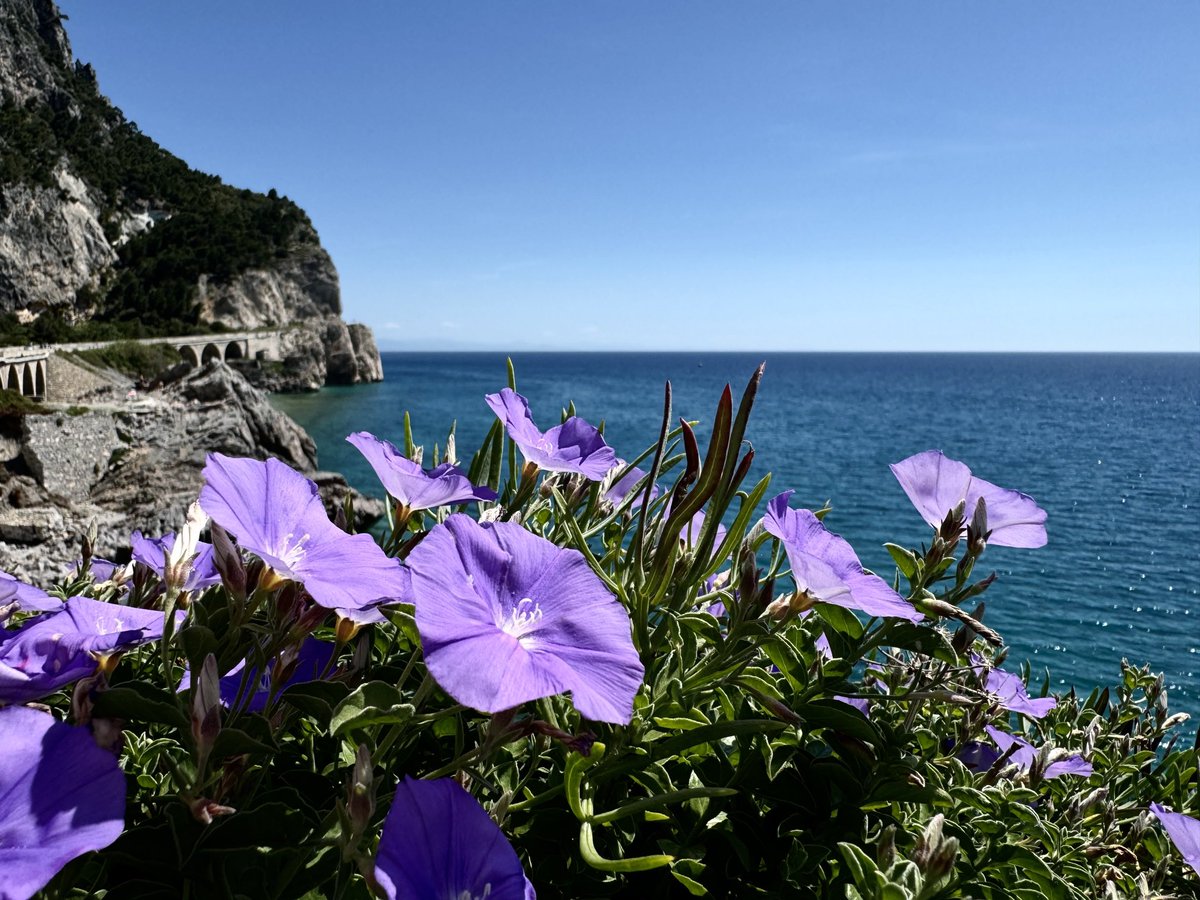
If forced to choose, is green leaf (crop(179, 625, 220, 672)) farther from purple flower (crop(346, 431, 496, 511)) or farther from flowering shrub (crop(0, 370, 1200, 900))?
purple flower (crop(346, 431, 496, 511))

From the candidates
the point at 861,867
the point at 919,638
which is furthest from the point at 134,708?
the point at 919,638

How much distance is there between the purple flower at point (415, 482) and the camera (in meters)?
0.99

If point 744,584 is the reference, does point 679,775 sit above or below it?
below

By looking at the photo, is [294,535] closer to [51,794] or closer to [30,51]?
[51,794]

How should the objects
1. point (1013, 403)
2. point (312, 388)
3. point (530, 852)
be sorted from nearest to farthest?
point (530, 852) → point (312, 388) → point (1013, 403)

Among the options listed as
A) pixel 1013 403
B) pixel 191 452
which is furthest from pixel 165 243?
pixel 1013 403

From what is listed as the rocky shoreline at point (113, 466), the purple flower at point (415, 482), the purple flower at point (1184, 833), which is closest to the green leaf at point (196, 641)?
the purple flower at point (415, 482)

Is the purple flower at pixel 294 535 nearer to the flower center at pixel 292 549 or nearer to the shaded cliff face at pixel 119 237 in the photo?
the flower center at pixel 292 549

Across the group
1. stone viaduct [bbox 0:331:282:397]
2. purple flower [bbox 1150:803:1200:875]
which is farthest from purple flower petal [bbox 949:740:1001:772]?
stone viaduct [bbox 0:331:282:397]

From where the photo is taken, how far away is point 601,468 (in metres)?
1.10

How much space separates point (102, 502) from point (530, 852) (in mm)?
18565

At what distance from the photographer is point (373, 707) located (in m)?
0.60

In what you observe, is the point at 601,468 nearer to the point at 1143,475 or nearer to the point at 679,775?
the point at 679,775

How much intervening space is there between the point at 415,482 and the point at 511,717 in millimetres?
470
